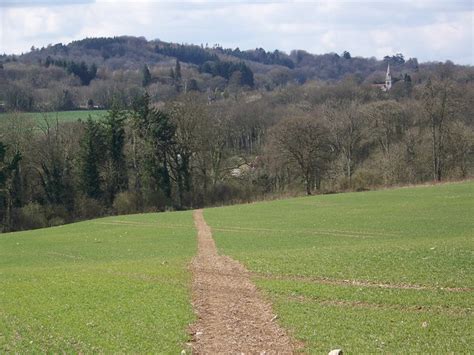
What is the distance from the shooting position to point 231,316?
17203mm

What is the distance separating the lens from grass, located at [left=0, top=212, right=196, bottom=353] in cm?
1501

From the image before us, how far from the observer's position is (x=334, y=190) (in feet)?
243

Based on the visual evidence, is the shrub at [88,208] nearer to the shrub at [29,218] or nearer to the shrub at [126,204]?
the shrub at [126,204]

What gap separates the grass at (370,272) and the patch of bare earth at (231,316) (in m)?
0.53

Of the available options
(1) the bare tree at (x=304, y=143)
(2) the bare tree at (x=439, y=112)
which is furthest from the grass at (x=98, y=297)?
(2) the bare tree at (x=439, y=112)

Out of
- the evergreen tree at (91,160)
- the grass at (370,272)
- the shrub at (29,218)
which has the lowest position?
the shrub at (29,218)

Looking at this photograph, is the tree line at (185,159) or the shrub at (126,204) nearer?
the tree line at (185,159)

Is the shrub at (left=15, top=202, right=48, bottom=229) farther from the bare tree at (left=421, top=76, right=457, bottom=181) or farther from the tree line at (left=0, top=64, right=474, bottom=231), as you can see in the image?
the bare tree at (left=421, top=76, right=457, bottom=181)

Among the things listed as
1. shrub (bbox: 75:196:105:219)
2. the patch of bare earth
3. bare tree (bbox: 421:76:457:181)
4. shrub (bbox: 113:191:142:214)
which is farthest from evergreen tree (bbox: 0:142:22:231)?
bare tree (bbox: 421:76:457:181)

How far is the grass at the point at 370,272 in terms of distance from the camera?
1437cm

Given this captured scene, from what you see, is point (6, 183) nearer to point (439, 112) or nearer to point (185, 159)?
point (185, 159)

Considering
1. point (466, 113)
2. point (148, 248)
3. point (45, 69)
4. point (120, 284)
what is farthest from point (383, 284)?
point (45, 69)

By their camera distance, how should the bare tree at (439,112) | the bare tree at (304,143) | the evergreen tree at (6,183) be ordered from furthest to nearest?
the bare tree at (439,112) < the bare tree at (304,143) < the evergreen tree at (6,183)

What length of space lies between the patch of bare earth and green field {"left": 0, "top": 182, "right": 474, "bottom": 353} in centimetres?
43
